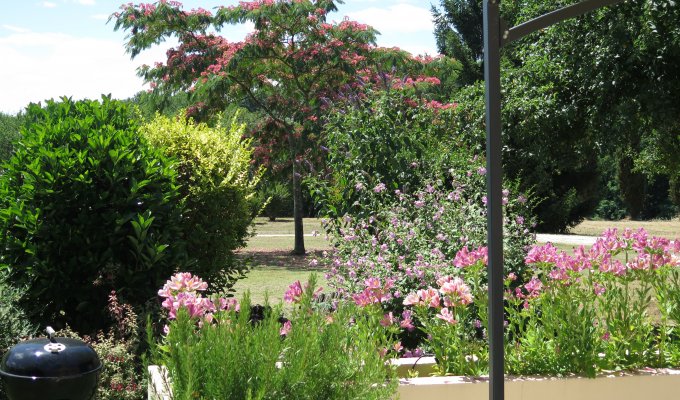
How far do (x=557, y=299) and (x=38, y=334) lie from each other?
3544mm

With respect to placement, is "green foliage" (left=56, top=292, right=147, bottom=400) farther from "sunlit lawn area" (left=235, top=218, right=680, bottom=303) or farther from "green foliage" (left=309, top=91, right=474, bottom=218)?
"green foliage" (left=309, top=91, right=474, bottom=218)

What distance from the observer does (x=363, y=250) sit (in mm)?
5770

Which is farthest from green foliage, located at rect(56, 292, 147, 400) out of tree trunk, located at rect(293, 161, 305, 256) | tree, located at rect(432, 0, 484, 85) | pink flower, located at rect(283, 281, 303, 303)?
tree, located at rect(432, 0, 484, 85)

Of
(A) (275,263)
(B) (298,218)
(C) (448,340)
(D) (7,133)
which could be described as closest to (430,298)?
(C) (448,340)

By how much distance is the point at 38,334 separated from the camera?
5.18 metres

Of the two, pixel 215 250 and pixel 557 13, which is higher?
pixel 557 13

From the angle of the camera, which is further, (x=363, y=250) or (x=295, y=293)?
(x=363, y=250)

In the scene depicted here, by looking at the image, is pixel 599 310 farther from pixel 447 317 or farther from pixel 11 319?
pixel 11 319

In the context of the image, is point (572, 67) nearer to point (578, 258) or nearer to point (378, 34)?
point (578, 258)

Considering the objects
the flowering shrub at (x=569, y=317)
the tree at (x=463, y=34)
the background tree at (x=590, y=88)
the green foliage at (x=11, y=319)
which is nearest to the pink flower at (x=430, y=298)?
the flowering shrub at (x=569, y=317)

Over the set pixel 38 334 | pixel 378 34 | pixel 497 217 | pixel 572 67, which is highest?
pixel 378 34

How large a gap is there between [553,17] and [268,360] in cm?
186

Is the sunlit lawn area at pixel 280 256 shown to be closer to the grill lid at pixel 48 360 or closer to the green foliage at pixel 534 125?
the green foliage at pixel 534 125

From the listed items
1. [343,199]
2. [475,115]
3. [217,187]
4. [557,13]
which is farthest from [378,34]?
[557,13]
